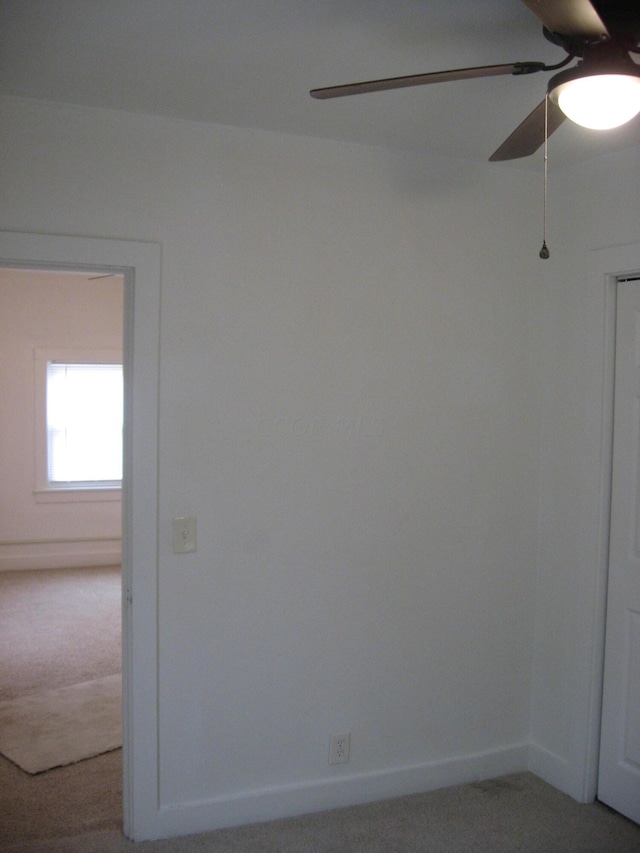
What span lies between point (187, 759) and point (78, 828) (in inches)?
18.5

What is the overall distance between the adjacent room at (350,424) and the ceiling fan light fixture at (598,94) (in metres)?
0.76

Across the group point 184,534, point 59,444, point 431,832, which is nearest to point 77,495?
point 59,444

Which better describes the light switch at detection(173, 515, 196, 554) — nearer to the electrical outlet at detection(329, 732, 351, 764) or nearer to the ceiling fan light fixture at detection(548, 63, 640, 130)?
the electrical outlet at detection(329, 732, 351, 764)

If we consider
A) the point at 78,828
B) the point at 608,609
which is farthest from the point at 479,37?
the point at 78,828

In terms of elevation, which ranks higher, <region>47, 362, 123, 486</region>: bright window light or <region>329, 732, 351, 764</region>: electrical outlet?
<region>47, 362, 123, 486</region>: bright window light

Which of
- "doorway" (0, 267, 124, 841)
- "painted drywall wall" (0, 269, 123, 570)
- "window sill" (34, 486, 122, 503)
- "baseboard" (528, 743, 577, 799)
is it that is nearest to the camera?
"baseboard" (528, 743, 577, 799)

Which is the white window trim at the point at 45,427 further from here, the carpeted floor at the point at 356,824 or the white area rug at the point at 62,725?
the carpeted floor at the point at 356,824

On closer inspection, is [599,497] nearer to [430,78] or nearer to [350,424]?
[350,424]

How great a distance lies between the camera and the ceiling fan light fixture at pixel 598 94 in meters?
1.46

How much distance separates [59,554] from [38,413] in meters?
1.24

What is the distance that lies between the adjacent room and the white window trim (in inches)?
148

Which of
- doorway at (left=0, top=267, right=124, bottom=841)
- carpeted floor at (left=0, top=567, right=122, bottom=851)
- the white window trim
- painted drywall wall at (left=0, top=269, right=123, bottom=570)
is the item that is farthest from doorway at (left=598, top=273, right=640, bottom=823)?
the white window trim

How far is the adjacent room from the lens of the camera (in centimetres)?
257

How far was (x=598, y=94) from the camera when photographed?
149 centimetres
